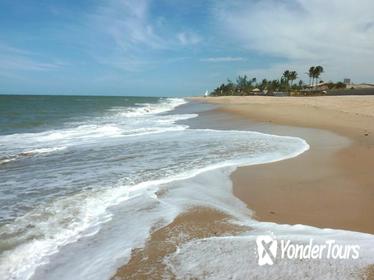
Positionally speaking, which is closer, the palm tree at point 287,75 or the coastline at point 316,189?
the coastline at point 316,189

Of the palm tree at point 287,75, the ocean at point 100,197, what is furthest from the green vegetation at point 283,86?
the ocean at point 100,197

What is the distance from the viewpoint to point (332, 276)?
3740 millimetres

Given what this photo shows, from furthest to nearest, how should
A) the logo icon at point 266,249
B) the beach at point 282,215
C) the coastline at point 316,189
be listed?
the coastline at point 316,189 → the logo icon at point 266,249 → the beach at point 282,215

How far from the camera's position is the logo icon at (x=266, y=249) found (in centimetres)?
413

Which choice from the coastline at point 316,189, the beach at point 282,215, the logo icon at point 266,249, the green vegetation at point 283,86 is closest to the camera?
the beach at point 282,215

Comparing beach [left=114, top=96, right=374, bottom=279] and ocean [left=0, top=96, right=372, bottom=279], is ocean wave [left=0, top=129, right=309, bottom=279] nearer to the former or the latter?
ocean [left=0, top=96, right=372, bottom=279]

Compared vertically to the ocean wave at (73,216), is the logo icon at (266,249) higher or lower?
higher

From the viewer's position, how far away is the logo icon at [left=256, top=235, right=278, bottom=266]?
413 cm

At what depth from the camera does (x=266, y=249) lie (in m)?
4.41

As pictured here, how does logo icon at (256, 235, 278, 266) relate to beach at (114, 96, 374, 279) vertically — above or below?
above

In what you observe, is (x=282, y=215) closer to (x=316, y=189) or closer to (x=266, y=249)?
(x=266, y=249)

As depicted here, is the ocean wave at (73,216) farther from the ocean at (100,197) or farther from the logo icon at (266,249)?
the logo icon at (266,249)

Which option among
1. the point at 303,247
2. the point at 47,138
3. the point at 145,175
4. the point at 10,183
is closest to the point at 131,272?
the point at 303,247

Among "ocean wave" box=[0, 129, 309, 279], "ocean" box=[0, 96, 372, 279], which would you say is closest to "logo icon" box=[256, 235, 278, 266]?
"ocean" box=[0, 96, 372, 279]
